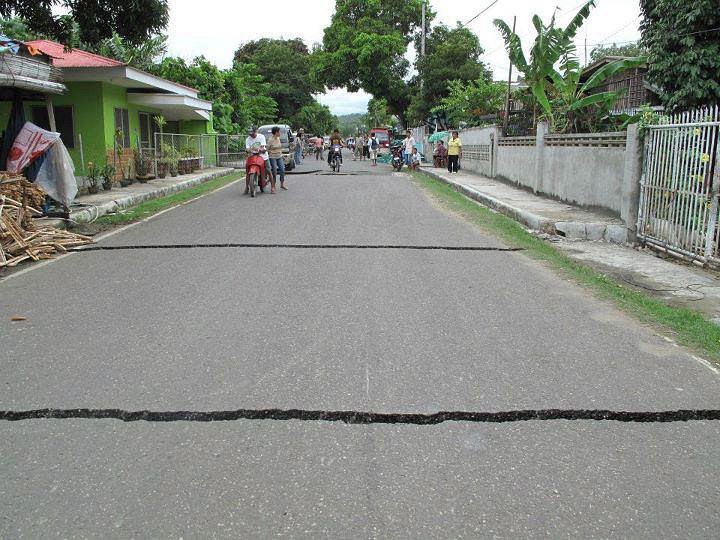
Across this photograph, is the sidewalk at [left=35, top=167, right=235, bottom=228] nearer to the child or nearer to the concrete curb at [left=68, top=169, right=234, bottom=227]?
the concrete curb at [left=68, top=169, right=234, bottom=227]

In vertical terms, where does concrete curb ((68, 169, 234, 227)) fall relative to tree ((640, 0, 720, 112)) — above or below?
below

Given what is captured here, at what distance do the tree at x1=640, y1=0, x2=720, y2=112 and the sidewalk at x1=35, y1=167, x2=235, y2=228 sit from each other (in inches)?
473

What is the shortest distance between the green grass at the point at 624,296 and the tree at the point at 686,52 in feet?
16.4

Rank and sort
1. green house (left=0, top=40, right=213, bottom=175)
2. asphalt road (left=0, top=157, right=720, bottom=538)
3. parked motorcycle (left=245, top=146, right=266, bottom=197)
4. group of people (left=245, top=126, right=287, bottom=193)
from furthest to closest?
green house (left=0, top=40, right=213, bottom=175) → group of people (left=245, top=126, right=287, bottom=193) → parked motorcycle (left=245, top=146, right=266, bottom=197) → asphalt road (left=0, top=157, right=720, bottom=538)

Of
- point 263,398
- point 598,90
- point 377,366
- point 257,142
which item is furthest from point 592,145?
point 598,90

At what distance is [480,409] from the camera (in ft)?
12.2

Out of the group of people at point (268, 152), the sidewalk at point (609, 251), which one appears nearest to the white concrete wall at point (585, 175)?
the sidewalk at point (609, 251)

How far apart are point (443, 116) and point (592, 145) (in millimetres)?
23985

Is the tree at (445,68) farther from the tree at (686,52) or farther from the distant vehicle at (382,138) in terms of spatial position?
the tree at (686,52)

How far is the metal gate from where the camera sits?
7.77 meters

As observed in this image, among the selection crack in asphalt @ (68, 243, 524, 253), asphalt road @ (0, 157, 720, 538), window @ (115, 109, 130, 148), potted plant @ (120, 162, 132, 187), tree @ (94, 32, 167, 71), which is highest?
tree @ (94, 32, 167, 71)

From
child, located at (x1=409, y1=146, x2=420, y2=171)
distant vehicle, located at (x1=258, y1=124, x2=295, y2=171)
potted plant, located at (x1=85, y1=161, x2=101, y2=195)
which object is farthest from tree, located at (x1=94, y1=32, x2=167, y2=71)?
potted plant, located at (x1=85, y1=161, x2=101, y2=195)

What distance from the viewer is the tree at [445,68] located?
122 feet

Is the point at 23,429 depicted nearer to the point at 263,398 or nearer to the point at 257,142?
the point at 263,398
